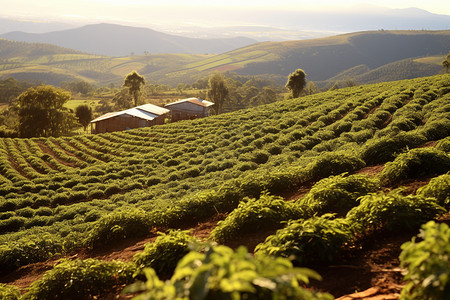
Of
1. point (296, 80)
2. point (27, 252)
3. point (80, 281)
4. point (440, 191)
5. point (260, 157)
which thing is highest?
point (440, 191)

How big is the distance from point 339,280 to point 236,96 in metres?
134

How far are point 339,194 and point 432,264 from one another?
5.16 metres

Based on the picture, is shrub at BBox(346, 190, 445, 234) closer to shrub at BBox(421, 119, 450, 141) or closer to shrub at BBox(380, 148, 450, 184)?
shrub at BBox(380, 148, 450, 184)

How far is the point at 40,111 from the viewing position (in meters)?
63.4

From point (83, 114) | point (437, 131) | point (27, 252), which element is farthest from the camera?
point (83, 114)

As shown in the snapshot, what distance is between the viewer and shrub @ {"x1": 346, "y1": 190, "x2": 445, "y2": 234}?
6.48 metres

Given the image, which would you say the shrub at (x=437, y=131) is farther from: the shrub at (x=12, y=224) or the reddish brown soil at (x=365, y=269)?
the shrub at (x=12, y=224)

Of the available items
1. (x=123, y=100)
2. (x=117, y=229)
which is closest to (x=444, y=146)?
(x=117, y=229)

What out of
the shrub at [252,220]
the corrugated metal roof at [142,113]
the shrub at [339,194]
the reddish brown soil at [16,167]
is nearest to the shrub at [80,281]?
the shrub at [252,220]

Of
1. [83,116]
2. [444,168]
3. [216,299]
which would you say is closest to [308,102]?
[444,168]

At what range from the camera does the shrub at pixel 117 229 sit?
33.0 feet

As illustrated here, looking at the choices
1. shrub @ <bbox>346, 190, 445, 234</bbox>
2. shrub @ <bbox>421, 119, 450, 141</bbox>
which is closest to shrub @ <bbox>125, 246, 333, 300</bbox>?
shrub @ <bbox>346, 190, 445, 234</bbox>

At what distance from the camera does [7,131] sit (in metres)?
64.1

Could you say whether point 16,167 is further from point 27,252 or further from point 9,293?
point 9,293
